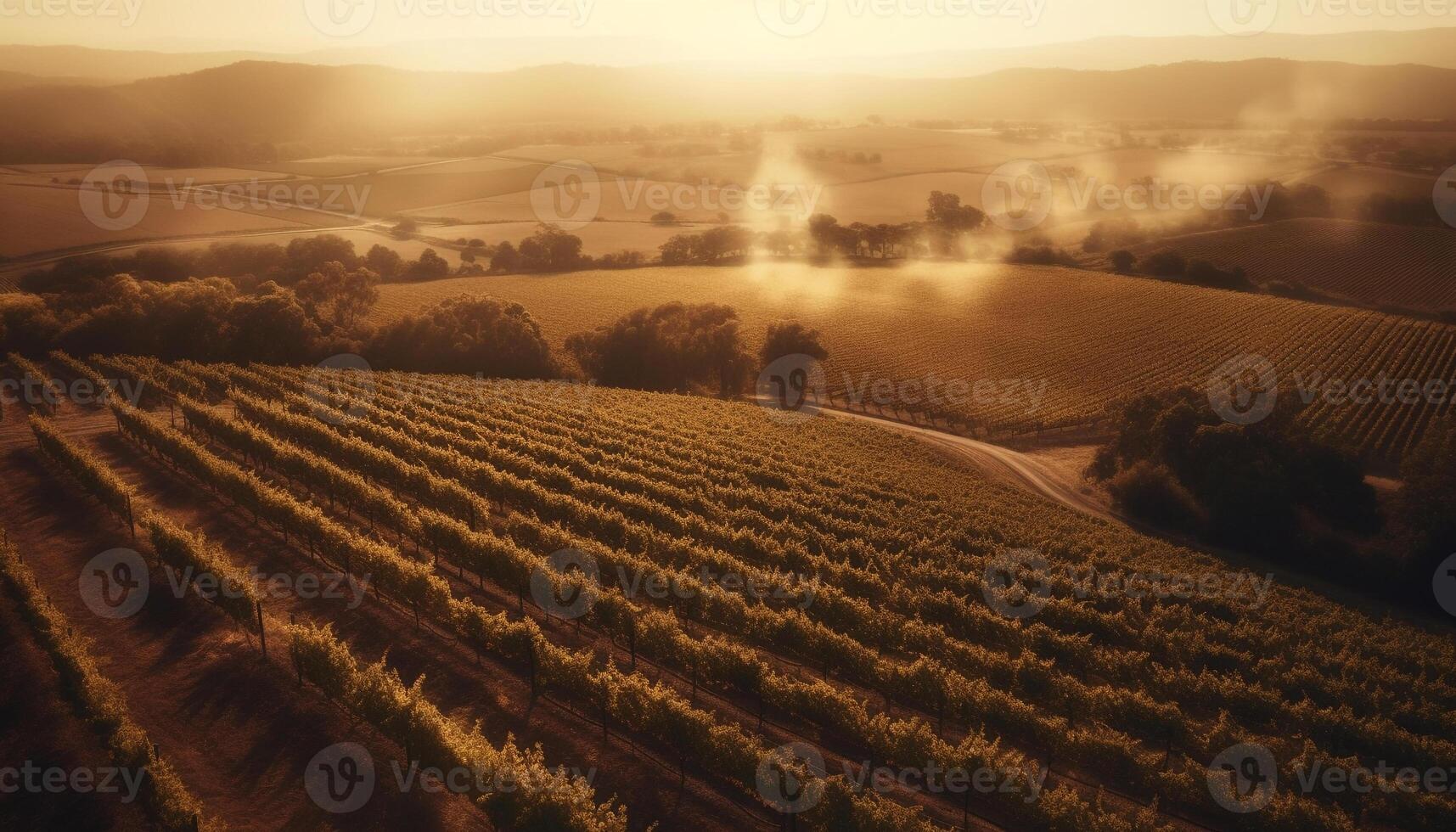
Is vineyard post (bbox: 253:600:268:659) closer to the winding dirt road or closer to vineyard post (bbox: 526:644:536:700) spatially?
vineyard post (bbox: 526:644:536:700)

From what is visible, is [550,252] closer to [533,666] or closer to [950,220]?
[950,220]

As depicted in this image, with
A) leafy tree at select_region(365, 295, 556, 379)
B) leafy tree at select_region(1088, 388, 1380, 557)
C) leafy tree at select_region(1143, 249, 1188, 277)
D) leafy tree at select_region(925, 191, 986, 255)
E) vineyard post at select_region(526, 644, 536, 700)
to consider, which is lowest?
vineyard post at select_region(526, 644, 536, 700)

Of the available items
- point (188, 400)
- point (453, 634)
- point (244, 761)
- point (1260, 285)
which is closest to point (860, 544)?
point (453, 634)

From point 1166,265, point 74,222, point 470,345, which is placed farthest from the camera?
point 1166,265

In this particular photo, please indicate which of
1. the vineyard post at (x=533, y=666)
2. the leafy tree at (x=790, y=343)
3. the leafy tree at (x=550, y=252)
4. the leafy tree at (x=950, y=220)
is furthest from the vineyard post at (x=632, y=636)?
the leafy tree at (x=950, y=220)

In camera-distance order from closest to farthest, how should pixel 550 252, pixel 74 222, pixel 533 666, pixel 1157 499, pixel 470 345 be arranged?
pixel 533 666 → pixel 1157 499 → pixel 470 345 → pixel 74 222 → pixel 550 252

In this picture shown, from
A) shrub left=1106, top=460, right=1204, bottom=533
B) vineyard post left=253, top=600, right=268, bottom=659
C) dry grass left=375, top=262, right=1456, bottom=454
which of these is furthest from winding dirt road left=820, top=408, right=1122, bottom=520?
vineyard post left=253, top=600, right=268, bottom=659

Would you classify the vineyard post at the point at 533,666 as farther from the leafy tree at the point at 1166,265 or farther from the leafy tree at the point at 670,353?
the leafy tree at the point at 1166,265

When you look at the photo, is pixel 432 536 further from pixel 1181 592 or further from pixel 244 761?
pixel 1181 592

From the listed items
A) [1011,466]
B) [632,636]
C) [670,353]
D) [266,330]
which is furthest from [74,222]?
[1011,466]

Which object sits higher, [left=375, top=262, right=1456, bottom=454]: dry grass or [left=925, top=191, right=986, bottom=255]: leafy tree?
[left=925, top=191, right=986, bottom=255]: leafy tree

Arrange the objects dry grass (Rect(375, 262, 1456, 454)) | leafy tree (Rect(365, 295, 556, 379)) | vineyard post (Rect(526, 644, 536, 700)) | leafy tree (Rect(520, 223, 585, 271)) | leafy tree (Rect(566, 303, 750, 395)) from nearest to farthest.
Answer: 1. vineyard post (Rect(526, 644, 536, 700))
2. dry grass (Rect(375, 262, 1456, 454))
3. leafy tree (Rect(365, 295, 556, 379))
4. leafy tree (Rect(566, 303, 750, 395))
5. leafy tree (Rect(520, 223, 585, 271))
